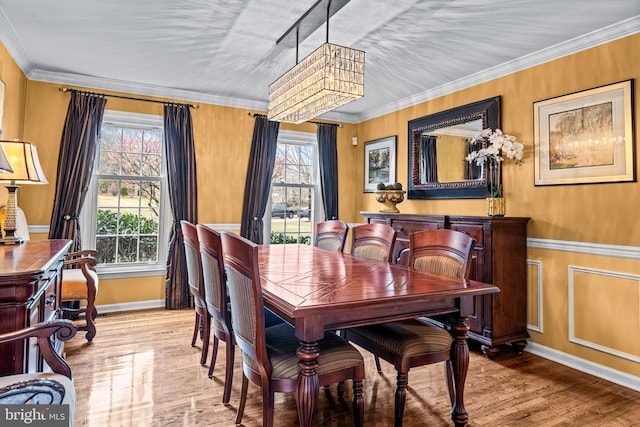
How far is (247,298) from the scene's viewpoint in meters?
1.66

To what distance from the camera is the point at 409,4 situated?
2451mm

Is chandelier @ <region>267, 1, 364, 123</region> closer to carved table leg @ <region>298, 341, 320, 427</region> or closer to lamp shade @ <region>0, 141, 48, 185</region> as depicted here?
carved table leg @ <region>298, 341, 320, 427</region>

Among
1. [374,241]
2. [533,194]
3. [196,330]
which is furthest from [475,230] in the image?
[196,330]

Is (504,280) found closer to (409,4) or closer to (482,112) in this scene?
(482,112)

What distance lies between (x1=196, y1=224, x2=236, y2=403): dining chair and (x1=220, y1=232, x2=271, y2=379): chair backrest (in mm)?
223

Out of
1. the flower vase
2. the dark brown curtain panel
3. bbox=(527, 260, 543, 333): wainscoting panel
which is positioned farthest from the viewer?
the dark brown curtain panel

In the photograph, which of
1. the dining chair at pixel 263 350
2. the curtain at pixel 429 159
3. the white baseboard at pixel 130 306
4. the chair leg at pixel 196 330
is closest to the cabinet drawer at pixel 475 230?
the curtain at pixel 429 159

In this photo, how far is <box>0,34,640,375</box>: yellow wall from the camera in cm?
268

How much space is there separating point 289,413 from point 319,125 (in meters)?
3.89

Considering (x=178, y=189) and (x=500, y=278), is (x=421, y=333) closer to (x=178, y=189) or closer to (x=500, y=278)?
(x=500, y=278)

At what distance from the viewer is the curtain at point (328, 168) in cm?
522

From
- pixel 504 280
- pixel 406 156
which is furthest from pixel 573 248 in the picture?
pixel 406 156

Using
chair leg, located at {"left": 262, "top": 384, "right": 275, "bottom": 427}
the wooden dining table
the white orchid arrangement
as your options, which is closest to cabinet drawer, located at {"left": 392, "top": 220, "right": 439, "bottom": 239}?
the white orchid arrangement

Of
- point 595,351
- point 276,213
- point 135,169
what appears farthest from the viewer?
point 276,213
